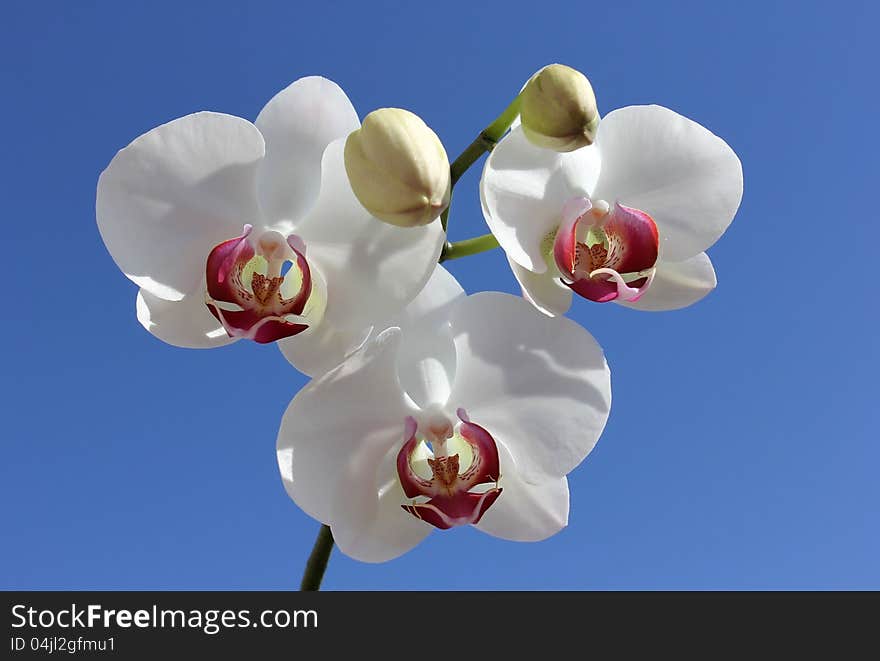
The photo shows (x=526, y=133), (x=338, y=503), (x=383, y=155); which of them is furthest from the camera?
(x=338, y=503)

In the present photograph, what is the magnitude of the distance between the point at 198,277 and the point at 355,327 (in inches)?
8.3

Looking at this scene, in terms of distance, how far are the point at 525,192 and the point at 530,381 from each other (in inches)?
9.8

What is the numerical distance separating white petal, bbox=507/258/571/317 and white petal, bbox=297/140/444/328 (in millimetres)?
115

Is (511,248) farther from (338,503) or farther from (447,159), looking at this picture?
(338,503)

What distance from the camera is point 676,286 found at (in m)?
1.15

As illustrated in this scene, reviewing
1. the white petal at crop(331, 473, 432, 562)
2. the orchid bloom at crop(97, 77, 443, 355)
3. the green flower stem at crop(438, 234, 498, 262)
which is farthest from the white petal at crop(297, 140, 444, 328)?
the white petal at crop(331, 473, 432, 562)

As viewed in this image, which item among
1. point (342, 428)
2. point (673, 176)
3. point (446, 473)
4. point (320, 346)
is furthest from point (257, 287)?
point (673, 176)

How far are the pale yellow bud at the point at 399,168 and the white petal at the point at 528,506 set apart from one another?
1.33 feet

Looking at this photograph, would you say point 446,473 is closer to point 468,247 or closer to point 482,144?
point 468,247

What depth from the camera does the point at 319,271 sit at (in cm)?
108

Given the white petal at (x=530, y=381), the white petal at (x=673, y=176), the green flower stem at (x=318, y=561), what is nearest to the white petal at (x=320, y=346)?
the white petal at (x=530, y=381)

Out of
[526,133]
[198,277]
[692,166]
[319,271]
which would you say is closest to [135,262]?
[198,277]

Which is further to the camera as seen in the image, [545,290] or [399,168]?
[545,290]

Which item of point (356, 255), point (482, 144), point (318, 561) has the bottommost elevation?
point (318, 561)
